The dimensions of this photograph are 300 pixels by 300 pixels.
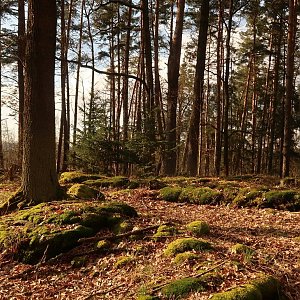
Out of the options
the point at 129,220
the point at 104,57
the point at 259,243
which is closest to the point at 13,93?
the point at 104,57

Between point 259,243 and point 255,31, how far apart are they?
1979 centimetres

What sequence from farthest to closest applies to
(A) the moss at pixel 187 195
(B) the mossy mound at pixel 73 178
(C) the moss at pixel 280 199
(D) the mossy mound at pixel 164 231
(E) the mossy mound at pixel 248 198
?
(B) the mossy mound at pixel 73 178, (A) the moss at pixel 187 195, (E) the mossy mound at pixel 248 198, (C) the moss at pixel 280 199, (D) the mossy mound at pixel 164 231

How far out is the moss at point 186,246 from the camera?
5242 millimetres

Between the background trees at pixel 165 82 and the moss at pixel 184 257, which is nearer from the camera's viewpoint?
the moss at pixel 184 257

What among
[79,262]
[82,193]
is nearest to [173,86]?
[82,193]

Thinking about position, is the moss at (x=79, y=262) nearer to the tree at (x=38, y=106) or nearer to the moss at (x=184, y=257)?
the moss at (x=184, y=257)

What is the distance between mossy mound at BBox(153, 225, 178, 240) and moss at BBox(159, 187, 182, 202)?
10.4 ft

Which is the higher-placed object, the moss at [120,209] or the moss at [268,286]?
the moss at [120,209]

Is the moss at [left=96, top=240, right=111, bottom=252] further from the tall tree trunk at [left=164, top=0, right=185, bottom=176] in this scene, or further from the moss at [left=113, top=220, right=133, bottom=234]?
the tall tree trunk at [left=164, top=0, right=185, bottom=176]

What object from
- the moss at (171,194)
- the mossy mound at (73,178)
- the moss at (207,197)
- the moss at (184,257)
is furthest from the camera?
the mossy mound at (73,178)

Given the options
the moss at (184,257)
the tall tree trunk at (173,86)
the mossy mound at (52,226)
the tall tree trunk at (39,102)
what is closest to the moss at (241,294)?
the moss at (184,257)

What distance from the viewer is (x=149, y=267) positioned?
4.96 metres

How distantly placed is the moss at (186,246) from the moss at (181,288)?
35.9 inches

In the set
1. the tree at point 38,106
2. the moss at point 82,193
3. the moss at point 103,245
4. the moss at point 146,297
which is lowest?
the moss at point 146,297
